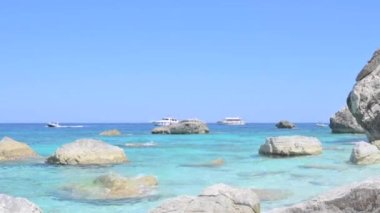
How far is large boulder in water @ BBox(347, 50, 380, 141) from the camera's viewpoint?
34188 millimetres

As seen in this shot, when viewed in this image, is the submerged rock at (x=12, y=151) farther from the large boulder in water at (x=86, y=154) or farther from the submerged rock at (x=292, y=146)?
the submerged rock at (x=292, y=146)

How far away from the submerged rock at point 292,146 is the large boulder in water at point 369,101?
587cm

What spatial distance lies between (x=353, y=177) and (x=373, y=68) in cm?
1852

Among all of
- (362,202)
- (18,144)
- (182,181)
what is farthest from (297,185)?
(18,144)

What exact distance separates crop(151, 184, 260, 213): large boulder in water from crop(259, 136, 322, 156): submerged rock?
18793mm

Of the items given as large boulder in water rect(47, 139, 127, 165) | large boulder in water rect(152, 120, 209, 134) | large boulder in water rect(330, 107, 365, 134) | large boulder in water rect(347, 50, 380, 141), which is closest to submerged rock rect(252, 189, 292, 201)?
large boulder in water rect(47, 139, 127, 165)

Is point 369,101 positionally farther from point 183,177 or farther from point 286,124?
point 286,124

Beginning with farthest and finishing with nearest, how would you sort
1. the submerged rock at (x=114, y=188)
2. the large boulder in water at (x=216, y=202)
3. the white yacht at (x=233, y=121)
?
the white yacht at (x=233, y=121), the submerged rock at (x=114, y=188), the large boulder in water at (x=216, y=202)

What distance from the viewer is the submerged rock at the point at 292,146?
29.1 meters

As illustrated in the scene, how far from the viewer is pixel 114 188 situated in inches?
658

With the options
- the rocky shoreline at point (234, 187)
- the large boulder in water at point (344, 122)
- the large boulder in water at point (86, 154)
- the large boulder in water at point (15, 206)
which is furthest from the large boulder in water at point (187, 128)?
the large boulder in water at point (15, 206)

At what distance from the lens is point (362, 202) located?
12.9ft

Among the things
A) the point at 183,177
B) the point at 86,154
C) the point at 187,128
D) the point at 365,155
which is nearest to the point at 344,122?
the point at 187,128

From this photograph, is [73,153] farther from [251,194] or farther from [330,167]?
[251,194]
